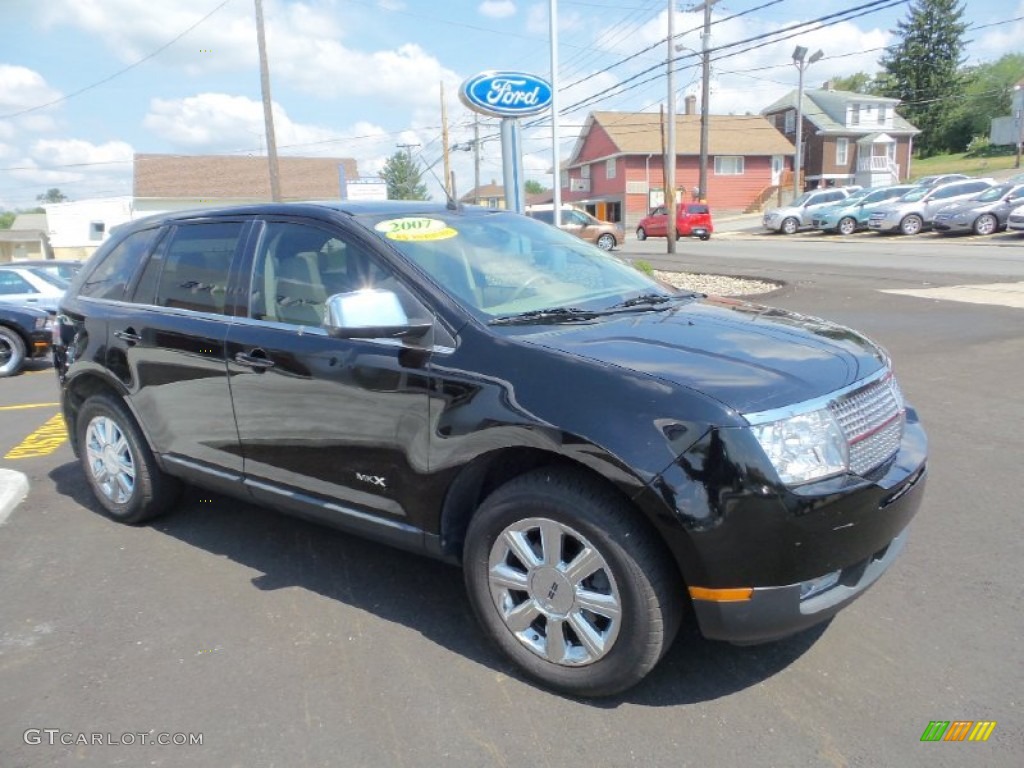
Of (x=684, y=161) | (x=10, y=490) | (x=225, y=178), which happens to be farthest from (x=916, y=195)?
(x=225, y=178)

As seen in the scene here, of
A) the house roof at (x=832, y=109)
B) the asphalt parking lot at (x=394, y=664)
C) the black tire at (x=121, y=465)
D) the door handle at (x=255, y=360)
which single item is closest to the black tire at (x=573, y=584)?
the asphalt parking lot at (x=394, y=664)

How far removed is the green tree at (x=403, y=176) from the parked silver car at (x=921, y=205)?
198 feet

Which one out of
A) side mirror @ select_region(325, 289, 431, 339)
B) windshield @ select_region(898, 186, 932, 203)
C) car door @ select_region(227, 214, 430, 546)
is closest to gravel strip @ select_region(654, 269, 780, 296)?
car door @ select_region(227, 214, 430, 546)

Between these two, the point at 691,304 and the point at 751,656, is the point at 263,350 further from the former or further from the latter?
the point at 751,656

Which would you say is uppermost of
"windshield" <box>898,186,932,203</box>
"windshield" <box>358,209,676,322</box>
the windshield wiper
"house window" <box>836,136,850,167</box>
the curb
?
"house window" <box>836,136,850,167</box>

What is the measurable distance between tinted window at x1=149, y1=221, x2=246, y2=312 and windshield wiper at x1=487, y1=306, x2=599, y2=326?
1567 mm

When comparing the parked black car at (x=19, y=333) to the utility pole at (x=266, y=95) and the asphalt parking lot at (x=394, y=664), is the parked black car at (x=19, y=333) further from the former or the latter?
the utility pole at (x=266, y=95)

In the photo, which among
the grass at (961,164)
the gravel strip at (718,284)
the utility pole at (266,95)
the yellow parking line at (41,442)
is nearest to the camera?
the yellow parking line at (41,442)

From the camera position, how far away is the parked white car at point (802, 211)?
35.4m

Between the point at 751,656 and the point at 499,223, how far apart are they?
2317 mm

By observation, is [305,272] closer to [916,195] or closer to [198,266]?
[198,266]

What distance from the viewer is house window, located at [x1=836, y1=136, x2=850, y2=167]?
60.4 metres

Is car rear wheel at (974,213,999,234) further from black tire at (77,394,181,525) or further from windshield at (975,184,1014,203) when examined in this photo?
black tire at (77,394,181,525)

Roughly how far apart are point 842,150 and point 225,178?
46.3 metres
